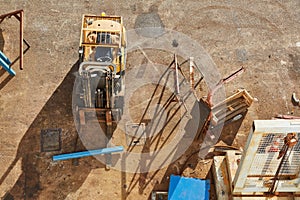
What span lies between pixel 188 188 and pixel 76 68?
5.68 m

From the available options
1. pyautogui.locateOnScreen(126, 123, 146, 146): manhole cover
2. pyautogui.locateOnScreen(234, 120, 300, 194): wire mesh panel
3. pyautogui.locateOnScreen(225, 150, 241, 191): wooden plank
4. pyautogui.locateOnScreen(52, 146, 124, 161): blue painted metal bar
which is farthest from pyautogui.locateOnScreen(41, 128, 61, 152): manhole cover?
pyautogui.locateOnScreen(234, 120, 300, 194): wire mesh panel

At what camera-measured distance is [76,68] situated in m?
14.3

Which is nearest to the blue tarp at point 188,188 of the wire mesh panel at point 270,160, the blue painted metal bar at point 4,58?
the wire mesh panel at point 270,160

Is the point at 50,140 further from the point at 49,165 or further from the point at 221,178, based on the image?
the point at 221,178

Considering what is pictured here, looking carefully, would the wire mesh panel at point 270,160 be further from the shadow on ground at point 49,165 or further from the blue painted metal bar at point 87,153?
the shadow on ground at point 49,165

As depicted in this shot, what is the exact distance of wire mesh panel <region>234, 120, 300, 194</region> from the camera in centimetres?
900

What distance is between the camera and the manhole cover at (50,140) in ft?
41.7

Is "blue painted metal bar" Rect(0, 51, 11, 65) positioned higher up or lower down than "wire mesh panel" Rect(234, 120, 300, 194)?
higher up

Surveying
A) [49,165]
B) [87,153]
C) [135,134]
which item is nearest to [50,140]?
[49,165]

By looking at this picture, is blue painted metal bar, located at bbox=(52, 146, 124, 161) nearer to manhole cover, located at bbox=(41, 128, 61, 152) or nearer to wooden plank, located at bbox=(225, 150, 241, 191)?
manhole cover, located at bbox=(41, 128, 61, 152)

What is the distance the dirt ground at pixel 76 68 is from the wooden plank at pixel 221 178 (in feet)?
1.64

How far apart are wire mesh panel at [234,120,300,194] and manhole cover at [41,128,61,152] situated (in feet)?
18.1

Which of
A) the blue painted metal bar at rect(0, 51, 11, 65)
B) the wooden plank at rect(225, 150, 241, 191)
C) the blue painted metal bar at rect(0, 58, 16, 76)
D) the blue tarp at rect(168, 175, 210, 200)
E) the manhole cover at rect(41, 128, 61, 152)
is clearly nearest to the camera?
the wooden plank at rect(225, 150, 241, 191)

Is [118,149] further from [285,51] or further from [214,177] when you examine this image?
[285,51]
